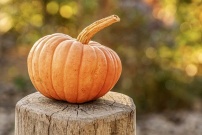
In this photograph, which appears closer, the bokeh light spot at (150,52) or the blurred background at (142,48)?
the blurred background at (142,48)

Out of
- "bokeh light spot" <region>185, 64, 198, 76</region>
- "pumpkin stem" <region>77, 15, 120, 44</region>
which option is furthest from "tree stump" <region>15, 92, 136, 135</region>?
"bokeh light spot" <region>185, 64, 198, 76</region>

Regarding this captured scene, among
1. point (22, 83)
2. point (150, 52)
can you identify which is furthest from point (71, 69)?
point (22, 83)

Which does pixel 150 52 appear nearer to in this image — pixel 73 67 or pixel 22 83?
pixel 22 83

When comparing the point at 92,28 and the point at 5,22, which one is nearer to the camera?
the point at 92,28

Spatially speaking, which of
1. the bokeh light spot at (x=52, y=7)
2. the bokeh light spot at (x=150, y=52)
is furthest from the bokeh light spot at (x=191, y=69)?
the bokeh light spot at (x=52, y=7)

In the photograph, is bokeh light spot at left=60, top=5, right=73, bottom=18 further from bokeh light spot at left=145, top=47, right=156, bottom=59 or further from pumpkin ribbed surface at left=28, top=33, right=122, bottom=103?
pumpkin ribbed surface at left=28, top=33, right=122, bottom=103

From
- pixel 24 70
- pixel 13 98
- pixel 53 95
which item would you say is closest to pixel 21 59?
pixel 24 70

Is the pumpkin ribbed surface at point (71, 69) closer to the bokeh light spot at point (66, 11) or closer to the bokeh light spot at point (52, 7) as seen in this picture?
the bokeh light spot at point (66, 11)
